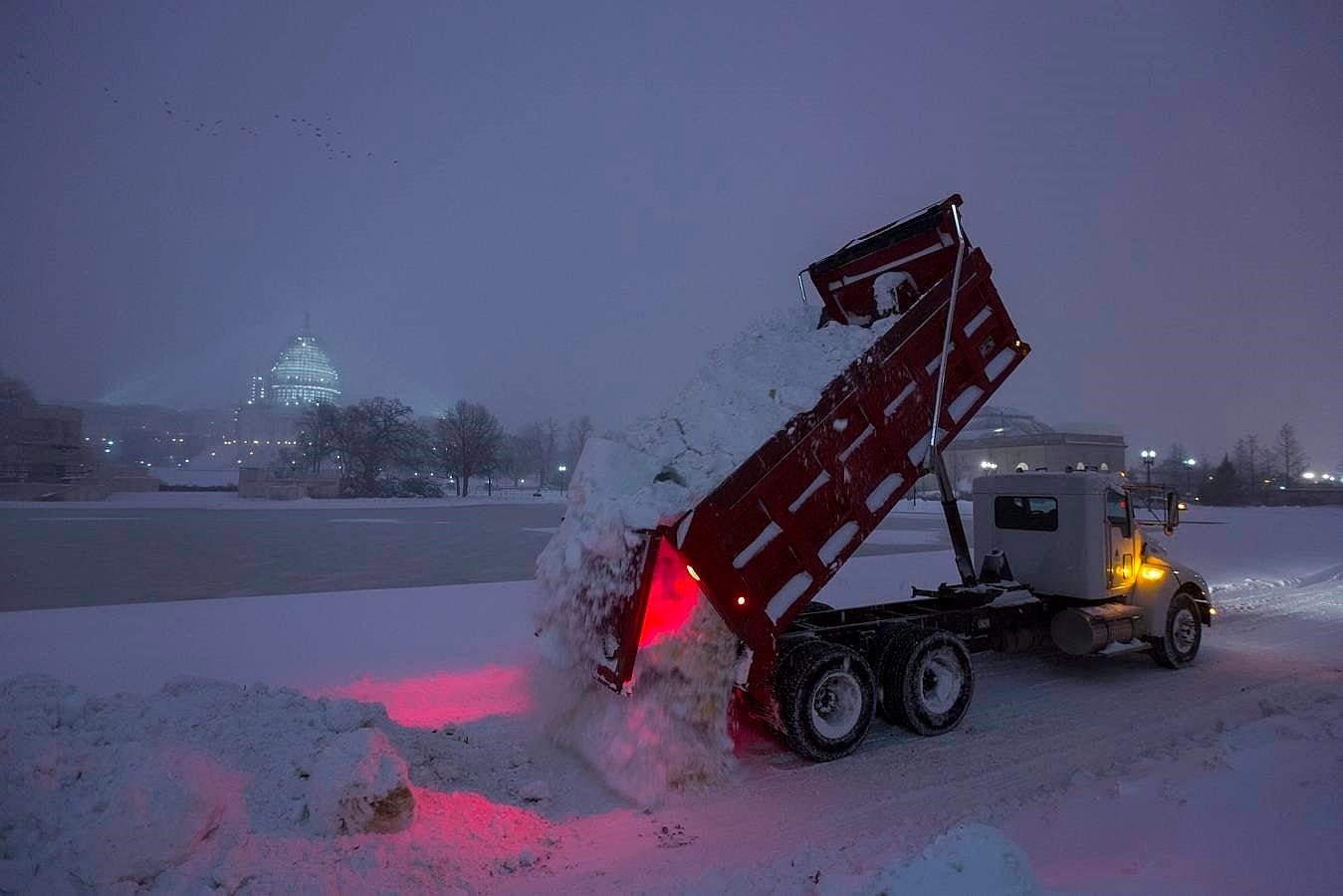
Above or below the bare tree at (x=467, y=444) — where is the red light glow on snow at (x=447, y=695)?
below

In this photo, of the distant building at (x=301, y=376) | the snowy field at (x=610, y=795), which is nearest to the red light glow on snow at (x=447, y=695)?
the snowy field at (x=610, y=795)

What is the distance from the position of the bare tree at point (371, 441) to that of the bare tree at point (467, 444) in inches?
130

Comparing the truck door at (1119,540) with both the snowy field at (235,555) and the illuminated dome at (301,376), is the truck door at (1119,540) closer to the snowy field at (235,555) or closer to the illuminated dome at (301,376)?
the snowy field at (235,555)

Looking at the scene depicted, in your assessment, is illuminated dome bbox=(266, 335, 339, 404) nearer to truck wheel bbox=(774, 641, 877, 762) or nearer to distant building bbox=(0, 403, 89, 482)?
distant building bbox=(0, 403, 89, 482)

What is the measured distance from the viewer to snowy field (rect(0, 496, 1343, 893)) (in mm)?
3732

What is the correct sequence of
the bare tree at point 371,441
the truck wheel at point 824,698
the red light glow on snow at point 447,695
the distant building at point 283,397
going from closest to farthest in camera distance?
the truck wheel at point 824,698
the red light glow on snow at point 447,695
the bare tree at point 371,441
the distant building at point 283,397

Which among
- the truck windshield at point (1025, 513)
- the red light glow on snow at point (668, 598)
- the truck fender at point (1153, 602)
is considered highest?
the truck windshield at point (1025, 513)

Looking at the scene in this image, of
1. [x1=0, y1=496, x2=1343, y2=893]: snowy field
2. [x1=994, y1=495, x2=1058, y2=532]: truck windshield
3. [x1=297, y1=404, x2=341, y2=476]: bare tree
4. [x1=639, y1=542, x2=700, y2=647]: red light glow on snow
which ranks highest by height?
[x1=297, y1=404, x2=341, y2=476]: bare tree

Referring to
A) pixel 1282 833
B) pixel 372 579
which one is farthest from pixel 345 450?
pixel 1282 833

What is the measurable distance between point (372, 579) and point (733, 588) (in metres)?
12.1

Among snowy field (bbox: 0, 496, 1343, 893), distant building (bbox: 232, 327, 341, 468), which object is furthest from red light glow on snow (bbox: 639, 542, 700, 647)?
distant building (bbox: 232, 327, 341, 468)

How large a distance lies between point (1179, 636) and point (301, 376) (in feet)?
650

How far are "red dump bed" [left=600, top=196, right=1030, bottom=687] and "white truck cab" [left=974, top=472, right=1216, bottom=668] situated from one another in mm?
2258

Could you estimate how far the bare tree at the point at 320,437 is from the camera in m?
65.9
